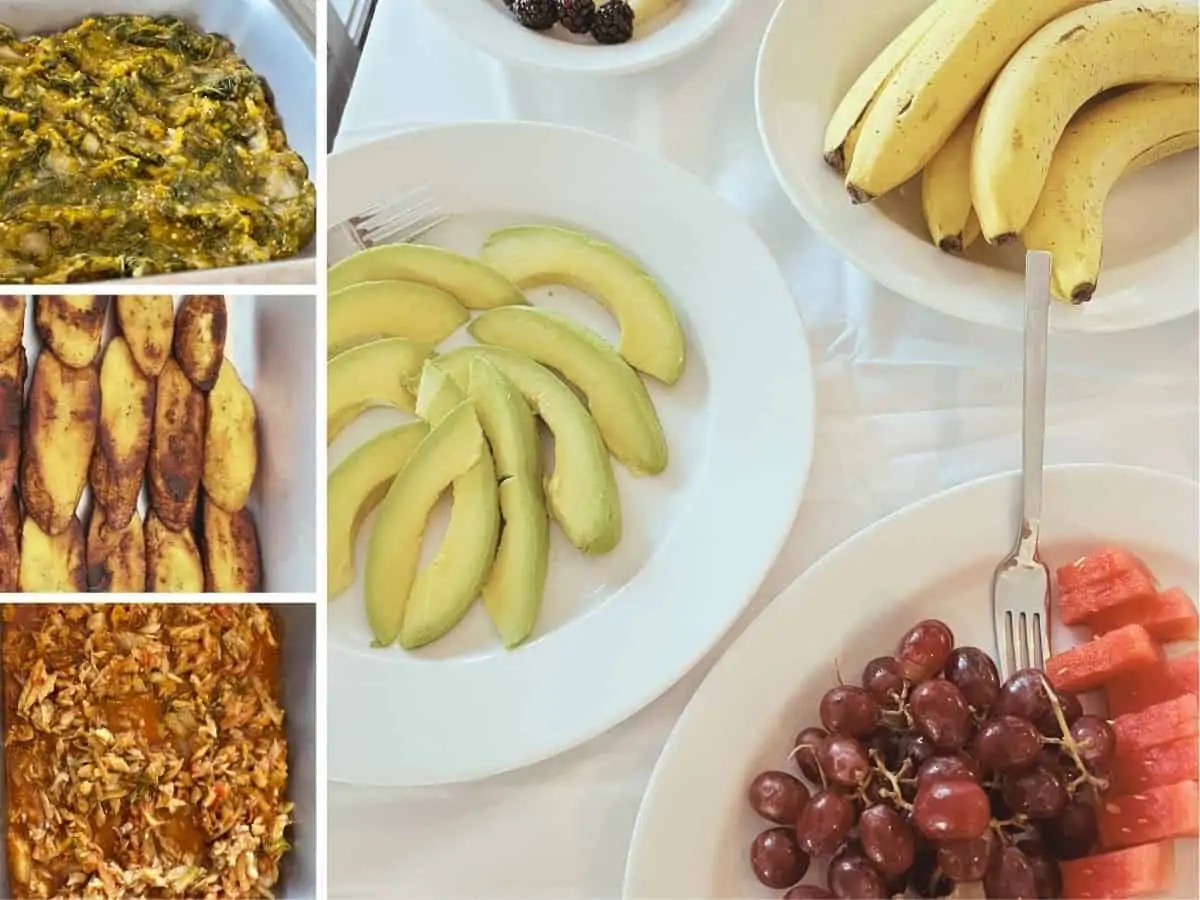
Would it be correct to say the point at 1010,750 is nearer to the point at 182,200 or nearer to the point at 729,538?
the point at 729,538

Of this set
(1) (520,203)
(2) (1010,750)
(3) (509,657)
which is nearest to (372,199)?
(1) (520,203)

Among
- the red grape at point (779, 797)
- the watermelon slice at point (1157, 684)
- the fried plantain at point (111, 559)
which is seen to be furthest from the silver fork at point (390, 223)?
the watermelon slice at point (1157, 684)

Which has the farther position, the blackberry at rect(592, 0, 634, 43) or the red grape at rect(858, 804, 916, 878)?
the blackberry at rect(592, 0, 634, 43)

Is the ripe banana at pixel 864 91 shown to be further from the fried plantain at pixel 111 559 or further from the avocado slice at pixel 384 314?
the fried plantain at pixel 111 559

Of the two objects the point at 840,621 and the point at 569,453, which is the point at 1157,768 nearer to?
the point at 840,621

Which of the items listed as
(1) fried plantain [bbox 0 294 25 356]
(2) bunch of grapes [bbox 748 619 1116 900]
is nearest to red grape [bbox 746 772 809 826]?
(2) bunch of grapes [bbox 748 619 1116 900]

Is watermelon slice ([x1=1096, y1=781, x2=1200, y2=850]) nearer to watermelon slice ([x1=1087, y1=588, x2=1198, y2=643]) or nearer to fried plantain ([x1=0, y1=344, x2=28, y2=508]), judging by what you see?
watermelon slice ([x1=1087, y1=588, x2=1198, y2=643])
